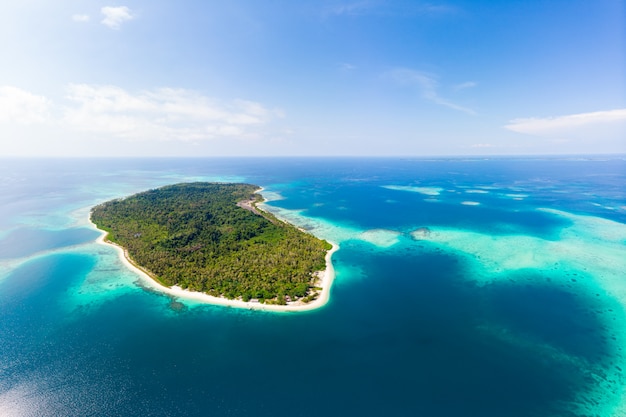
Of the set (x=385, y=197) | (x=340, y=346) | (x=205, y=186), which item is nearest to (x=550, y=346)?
(x=340, y=346)

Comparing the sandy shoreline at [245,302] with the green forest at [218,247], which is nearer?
the sandy shoreline at [245,302]

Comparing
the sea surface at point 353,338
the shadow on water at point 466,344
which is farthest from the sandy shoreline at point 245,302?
the shadow on water at point 466,344

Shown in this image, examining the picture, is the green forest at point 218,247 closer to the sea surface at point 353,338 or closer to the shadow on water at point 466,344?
the sea surface at point 353,338

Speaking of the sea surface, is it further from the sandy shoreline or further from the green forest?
the green forest

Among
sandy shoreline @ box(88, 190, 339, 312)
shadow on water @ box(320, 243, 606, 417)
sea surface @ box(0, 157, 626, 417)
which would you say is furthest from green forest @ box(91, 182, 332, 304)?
shadow on water @ box(320, 243, 606, 417)

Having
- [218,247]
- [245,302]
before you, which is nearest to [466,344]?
[245,302]

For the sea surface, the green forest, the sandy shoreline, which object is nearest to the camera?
the sea surface

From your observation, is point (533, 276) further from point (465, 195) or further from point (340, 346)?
point (465, 195)

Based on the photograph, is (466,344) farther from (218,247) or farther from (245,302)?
(218,247)
